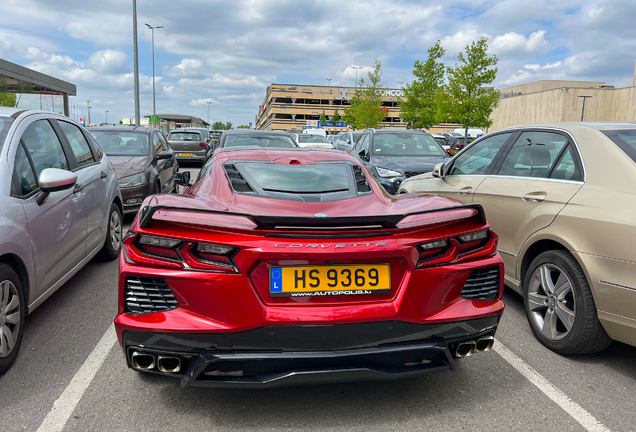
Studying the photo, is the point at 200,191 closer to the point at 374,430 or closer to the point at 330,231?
the point at 330,231

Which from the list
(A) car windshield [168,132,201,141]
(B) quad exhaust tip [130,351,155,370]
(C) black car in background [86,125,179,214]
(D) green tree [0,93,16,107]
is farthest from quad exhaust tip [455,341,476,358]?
(A) car windshield [168,132,201,141]

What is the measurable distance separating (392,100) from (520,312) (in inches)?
4502

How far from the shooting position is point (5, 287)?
3172 mm

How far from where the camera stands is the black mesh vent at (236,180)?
3188 millimetres

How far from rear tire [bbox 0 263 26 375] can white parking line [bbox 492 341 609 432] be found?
3.22m

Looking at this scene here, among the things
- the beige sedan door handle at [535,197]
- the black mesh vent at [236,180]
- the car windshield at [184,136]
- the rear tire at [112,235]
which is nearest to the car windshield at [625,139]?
the beige sedan door handle at [535,197]

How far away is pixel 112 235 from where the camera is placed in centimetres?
598

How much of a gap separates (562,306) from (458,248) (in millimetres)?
1372

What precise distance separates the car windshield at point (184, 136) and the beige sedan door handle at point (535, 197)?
61.8ft

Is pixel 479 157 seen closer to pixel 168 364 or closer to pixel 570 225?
pixel 570 225

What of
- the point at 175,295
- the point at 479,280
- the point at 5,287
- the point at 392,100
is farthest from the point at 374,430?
the point at 392,100

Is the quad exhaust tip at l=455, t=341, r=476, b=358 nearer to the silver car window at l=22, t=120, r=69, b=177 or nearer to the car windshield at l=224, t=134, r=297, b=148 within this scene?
the silver car window at l=22, t=120, r=69, b=177

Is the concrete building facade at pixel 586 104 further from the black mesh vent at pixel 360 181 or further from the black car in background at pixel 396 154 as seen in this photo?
the black mesh vent at pixel 360 181

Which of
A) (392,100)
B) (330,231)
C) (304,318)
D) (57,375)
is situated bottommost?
(57,375)
